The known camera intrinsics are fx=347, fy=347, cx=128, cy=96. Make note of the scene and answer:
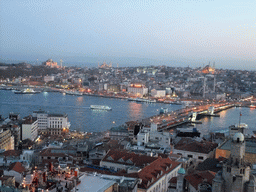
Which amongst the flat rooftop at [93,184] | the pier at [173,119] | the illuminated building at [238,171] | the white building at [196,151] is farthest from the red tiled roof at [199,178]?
the pier at [173,119]

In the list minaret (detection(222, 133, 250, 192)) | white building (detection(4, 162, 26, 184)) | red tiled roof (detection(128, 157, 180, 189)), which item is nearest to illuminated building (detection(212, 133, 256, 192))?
minaret (detection(222, 133, 250, 192))

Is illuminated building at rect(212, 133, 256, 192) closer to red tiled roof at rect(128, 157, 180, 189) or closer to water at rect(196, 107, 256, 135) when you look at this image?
red tiled roof at rect(128, 157, 180, 189)

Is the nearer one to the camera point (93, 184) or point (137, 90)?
point (93, 184)

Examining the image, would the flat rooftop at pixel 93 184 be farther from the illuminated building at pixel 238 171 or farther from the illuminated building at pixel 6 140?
the illuminated building at pixel 6 140

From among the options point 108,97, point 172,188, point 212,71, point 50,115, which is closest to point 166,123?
point 50,115

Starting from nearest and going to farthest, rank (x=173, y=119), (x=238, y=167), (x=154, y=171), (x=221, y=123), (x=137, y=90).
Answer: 1. (x=238, y=167)
2. (x=154, y=171)
3. (x=221, y=123)
4. (x=173, y=119)
5. (x=137, y=90)

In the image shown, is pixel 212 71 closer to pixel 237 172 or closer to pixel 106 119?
pixel 106 119

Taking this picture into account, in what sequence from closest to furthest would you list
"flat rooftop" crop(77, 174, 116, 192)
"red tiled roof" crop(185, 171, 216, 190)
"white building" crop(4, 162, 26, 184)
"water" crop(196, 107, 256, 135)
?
"flat rooftop" crop(77, 174, 116, 192), "red tiled roof" crop(185, 171, 216, 190), "white building" crop(4, 162, 26, 184), "water" crop(196, 107, 256, 135)

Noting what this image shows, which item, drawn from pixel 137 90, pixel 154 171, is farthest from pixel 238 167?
pixel 137 90

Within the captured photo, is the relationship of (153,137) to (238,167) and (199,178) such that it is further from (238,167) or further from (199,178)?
(238,167)
